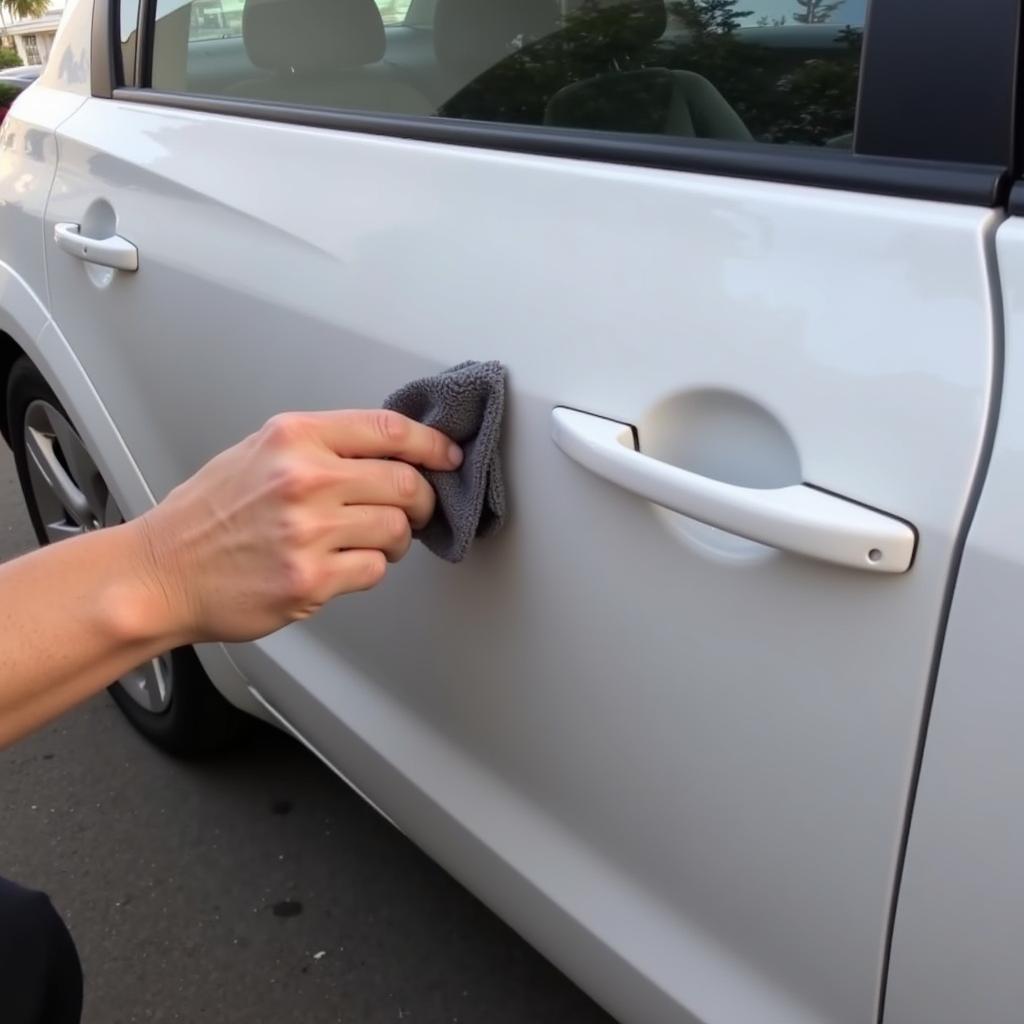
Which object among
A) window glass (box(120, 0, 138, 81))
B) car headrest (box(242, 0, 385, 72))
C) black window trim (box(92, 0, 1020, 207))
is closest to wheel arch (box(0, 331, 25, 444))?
window glass (box(120, 0, 138, 81))

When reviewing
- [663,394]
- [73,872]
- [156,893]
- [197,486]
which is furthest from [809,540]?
[73,872]

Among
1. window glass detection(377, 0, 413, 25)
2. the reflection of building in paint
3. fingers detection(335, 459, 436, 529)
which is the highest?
the reflection of building in paint

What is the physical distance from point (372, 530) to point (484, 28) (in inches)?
29.5

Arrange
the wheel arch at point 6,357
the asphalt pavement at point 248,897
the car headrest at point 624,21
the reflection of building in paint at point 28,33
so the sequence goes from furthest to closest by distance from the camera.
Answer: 1. the reflection of building in paint at point 28,33
2. the wheel arch at point 6,357
3. the asphalt pavement at point 248,897
4. the car headrest at point 624,21

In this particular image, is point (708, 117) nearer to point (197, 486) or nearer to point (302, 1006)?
point (197, 486)

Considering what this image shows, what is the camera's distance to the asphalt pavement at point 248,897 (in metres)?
1.80

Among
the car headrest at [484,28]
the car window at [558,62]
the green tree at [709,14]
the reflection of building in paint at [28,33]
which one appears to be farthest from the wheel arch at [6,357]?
the reflection of building in paint at [28,33]

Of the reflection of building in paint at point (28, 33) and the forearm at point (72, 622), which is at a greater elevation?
the reflection of building in paint at point (28, 33)

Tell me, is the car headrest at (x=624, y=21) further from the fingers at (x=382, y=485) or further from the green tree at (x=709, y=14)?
the fingers at (x=382, y=485)

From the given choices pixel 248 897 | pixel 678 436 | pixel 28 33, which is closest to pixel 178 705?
pixel 248 897

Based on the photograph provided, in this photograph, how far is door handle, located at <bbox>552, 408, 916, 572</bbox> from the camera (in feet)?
2.63

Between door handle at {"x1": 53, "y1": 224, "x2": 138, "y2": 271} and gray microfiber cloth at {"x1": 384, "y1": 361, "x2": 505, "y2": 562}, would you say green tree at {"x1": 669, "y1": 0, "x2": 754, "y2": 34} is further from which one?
door handle at {"x1": 53, "y1": 224, "x2": 138, "y2": 271}

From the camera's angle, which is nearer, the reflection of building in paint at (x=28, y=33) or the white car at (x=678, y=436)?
the white car at (x=678, y=436)

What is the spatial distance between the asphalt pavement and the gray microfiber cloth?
0.99 m
